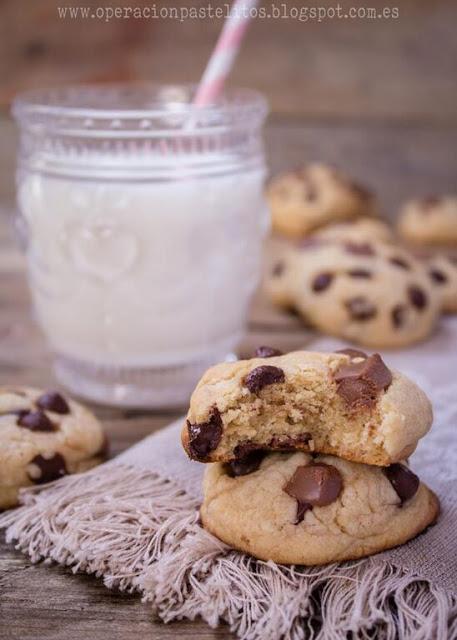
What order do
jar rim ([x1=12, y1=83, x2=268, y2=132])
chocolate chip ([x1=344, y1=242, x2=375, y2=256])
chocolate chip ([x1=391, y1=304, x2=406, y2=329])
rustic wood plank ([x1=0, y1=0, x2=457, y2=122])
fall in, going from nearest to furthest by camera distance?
jar rim ([x1=12, y1=83, x2=268, y2=132]), chocolate chip ([x1=391, y1=304, x2=406, y2=329]), chocolate chip ([x1=344, y1=242, x2=375, y2=256]), rustic wood plank ([x1=0, y1=0, x2=457, y2=122])

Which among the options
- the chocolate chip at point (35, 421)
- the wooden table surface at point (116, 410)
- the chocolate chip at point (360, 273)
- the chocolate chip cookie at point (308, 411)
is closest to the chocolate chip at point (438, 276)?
the chocolate chip at point (360, 273)

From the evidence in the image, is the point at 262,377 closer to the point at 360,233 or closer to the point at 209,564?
the point at 209,564

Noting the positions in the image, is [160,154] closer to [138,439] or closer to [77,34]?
[138,439]

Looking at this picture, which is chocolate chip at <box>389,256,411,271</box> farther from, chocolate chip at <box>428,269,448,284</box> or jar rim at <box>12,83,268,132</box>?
jar rim at <box>12,83,268,132</box>

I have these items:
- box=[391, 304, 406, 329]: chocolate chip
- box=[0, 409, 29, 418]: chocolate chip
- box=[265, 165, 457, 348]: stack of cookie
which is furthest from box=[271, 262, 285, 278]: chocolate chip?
box=[0, 409, 29, 418]: chocolate chip

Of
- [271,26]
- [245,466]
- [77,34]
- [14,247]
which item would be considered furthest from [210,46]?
[245,466]

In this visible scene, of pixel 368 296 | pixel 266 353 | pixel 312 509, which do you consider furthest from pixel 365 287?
pixel 312 509
